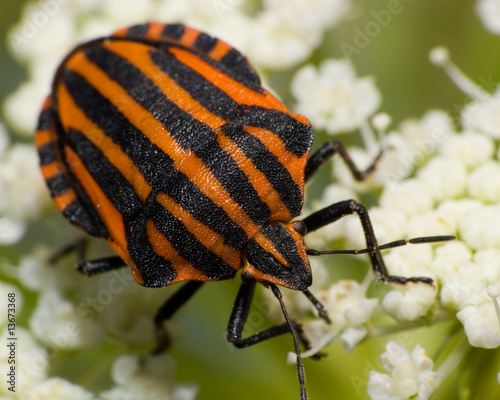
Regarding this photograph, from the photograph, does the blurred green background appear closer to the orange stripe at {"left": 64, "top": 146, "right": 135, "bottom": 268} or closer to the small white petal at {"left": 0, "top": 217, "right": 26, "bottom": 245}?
the orange stripe at {"left": 64, "top": 146, "right": 135, "bottom": 268}

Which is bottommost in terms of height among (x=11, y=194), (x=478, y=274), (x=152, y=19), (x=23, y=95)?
(x=11, y=194)

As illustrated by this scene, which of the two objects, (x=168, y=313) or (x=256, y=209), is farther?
(x=168, y=313)

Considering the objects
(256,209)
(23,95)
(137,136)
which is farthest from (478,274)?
(23,95)

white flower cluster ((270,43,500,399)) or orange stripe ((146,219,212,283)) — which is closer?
white flower cluster ((270,43,500,399))

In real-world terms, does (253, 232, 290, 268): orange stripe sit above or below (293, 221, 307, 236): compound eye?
below

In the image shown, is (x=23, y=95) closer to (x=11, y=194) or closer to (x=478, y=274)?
(x=11, y=194)

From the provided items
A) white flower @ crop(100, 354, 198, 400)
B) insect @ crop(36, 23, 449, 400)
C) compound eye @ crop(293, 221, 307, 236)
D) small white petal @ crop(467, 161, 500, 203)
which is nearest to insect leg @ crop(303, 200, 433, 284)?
insect @ crop(36, 23, 449, 400)

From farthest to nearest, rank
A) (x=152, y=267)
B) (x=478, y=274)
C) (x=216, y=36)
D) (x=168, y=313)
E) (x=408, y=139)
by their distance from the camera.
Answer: (x=216, y=36), (x=408, y=139), (x=168, y=313), (x=152, y=267), (x=478, y=274)
